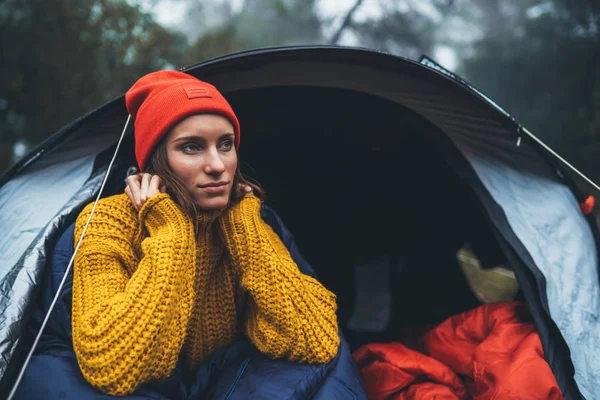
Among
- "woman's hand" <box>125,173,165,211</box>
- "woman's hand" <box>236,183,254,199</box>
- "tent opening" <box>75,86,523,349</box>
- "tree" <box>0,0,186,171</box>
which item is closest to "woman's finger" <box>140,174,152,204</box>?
"woman's hand" <box>125,173,165,211</box>

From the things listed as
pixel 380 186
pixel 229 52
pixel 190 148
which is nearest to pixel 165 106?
pixel 190 148

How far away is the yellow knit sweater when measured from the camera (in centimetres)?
100

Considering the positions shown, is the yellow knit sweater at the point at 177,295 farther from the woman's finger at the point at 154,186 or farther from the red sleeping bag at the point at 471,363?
the red sleeping bag at the point at 471,363

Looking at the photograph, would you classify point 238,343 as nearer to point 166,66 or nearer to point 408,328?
point 408,328

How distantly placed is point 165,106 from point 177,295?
51cm

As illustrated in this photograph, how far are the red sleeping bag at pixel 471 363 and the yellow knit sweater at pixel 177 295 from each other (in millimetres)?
432

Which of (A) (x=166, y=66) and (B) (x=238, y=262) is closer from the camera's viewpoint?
(B) (x=238, y=262)

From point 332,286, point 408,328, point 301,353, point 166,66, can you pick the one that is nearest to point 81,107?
point 166,66

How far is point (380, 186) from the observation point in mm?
2494

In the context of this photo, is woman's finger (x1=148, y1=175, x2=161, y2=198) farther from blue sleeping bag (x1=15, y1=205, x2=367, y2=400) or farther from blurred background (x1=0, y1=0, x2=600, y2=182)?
blurred background (x1=0, y1=0, x2=600, y2=182)

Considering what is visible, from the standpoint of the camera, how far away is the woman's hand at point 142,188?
3.93 ft

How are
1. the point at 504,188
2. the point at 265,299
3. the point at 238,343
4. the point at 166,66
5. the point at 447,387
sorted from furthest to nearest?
the point at 166,66, the point at 504,188, the point at 447,387, the point at 238,343, the point at 265,299

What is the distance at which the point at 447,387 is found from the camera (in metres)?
1.52

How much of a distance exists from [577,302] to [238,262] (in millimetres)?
1203
